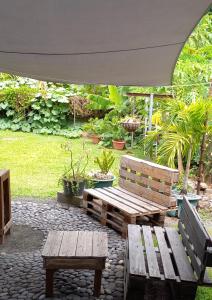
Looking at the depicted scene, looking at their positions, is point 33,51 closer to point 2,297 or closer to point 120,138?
point 2,297

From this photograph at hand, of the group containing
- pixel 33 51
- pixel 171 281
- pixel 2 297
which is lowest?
pixel 2 297

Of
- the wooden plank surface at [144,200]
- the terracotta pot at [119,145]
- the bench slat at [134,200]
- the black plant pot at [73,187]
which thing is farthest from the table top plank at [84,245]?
the terracotta pot at [119,145]

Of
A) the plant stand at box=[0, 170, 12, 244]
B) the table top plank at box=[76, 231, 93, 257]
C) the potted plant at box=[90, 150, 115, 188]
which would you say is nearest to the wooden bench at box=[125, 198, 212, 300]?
the table top plank at box=[76, 231, 93, 257]

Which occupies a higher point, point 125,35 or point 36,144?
point 125,35

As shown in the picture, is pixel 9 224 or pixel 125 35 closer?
pixel 125 35

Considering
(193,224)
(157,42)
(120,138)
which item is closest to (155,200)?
(193,224)

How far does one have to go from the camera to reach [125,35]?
6.91 ft

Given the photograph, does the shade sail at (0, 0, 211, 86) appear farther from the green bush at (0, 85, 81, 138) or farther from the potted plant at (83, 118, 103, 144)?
the green bush at (0, 85, 81, 138)

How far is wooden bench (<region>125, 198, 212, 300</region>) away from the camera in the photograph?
9.23 ft

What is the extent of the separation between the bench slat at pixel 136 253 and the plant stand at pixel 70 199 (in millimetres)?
2027

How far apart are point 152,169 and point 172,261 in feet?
6.21

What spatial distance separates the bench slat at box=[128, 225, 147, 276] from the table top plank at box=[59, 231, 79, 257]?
50 centimetres

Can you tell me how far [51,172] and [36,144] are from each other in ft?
9.83

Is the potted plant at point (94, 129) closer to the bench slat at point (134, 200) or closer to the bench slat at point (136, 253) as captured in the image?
the bench slat at point (134, 200)
